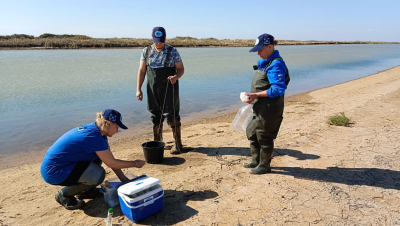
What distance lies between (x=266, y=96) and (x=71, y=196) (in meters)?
2.63

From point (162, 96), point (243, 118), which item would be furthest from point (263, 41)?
point (162, 96)

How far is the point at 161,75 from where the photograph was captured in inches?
191

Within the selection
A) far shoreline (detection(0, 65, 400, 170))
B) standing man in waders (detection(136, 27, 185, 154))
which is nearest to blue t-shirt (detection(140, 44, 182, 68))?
standing man in waders (detection(136, 27, 185, 154))

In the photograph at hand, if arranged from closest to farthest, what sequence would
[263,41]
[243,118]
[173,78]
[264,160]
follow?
[263,41] < [264,160] < [173,78] < [243,118]

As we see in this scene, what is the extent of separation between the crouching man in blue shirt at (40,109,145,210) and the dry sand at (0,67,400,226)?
1.29 ft

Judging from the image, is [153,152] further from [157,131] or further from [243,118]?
[243,118]

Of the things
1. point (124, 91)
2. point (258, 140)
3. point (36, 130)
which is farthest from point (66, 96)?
point (258, 140)

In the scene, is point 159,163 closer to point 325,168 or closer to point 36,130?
point 325,168

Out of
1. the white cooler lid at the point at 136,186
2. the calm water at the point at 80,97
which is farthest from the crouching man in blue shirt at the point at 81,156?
the calm water at the point at 80,97

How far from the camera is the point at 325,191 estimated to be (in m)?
3.80

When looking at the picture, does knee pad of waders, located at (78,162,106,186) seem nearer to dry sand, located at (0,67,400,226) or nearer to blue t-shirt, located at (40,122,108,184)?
blue t-shirt, located at (40,122,108,184)

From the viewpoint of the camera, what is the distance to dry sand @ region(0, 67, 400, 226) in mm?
3311

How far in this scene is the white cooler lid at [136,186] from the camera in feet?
10.3

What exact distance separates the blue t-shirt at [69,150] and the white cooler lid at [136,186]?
479 millimetres
